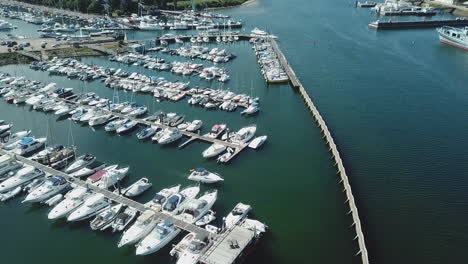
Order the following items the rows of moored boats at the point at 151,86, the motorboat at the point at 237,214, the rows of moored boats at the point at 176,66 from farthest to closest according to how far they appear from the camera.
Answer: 1. the rows of moored boats at the point at 176,66
2. the rows of moored boats at the point at 151,86
3. the motorboat at the point at 237,214

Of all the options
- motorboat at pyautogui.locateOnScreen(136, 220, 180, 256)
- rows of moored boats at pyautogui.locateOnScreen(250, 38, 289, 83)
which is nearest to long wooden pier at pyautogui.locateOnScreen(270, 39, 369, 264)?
rows of moored boats at pyautogui.locateOnScreen(250, 38, 289, 83)

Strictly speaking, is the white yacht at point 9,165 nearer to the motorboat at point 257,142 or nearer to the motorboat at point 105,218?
the motorboat at point 105,218

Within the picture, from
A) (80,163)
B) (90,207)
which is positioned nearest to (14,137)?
(80,163)

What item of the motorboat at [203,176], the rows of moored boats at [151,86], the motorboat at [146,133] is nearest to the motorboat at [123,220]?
the motorboat at [203,176]

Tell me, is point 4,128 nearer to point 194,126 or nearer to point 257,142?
point 194,126

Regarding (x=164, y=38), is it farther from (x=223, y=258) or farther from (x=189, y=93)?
(x=223, y=258)

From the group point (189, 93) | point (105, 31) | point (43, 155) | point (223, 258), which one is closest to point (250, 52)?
point (189, 93)

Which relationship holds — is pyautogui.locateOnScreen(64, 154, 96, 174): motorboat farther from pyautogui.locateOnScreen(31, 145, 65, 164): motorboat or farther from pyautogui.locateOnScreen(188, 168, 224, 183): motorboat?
pyautogui.locateOnScreen(188, 168, 224, 183): motorboat
